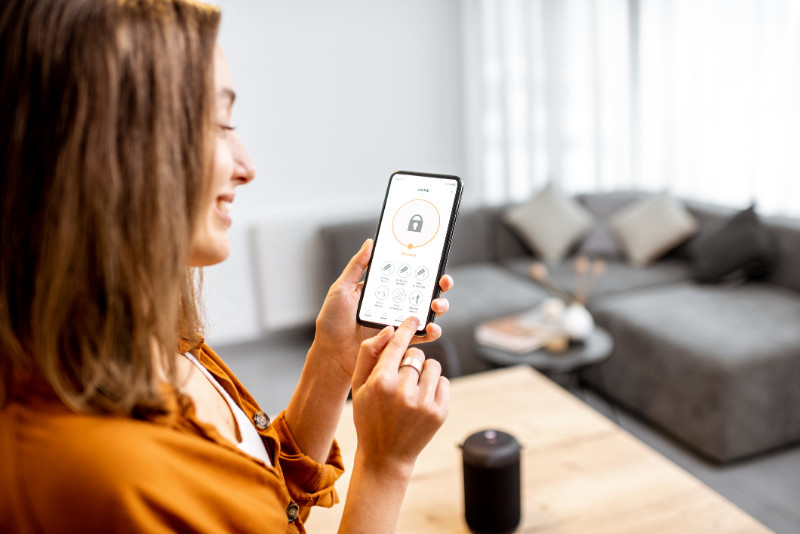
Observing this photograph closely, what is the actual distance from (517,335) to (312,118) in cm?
203

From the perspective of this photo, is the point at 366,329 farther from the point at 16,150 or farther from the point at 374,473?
the point at 16,150

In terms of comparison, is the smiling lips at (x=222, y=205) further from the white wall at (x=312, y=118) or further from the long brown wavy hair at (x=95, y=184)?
the white wall at (x=312, y=118)

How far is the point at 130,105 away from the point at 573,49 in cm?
421

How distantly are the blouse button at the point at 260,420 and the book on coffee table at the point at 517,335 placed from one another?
1746 mm

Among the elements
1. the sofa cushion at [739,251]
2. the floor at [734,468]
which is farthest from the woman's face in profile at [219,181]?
the sofa cushion at [739,251]

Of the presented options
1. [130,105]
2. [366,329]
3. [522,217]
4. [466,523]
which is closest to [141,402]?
[130,105]

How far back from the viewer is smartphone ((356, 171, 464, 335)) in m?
0.89

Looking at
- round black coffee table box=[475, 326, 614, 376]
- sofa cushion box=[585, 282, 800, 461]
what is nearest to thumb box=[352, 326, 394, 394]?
round black coffee table box=[475, 326, 614, 376]

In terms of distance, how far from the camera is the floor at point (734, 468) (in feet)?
6.70

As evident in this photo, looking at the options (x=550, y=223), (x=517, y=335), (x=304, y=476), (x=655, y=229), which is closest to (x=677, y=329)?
(x=517, y=335)

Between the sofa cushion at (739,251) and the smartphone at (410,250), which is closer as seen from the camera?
the smartphone at (410,250)

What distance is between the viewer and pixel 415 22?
4000 millimetres

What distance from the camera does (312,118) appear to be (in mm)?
3889

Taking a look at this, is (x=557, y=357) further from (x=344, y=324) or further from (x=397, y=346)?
(x=397, y=346)
